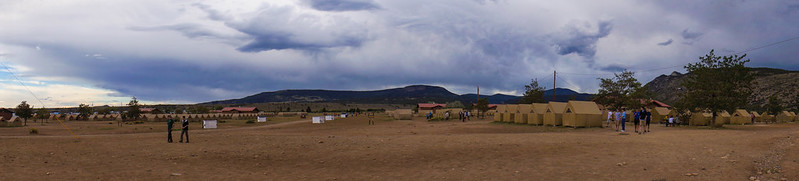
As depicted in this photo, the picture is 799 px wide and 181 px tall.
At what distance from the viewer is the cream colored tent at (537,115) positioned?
41.8m

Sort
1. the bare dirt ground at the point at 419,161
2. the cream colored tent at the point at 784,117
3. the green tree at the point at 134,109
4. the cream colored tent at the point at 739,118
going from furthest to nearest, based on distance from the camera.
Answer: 1. the green tree at the point at 134,109
2. the cream colored tent at the point at 784,117
3. the cream colored tent at the point at 739,118
4. the bare dirt ground at the point at 419,161

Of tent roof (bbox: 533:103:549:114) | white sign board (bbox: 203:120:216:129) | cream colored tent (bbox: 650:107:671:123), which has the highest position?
tent roof (bbox: 533:103:549:114)

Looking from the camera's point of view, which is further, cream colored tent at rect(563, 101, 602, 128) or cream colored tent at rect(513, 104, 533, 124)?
cream colored tent at rect(513, 104, 533, 124)

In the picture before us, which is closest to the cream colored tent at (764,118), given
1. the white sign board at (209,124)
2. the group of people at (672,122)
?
the group of people at (672,122)

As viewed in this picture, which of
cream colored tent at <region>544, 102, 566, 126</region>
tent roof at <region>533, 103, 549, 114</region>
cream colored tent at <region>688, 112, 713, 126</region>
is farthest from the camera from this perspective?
tent roof at <region>533, 103, 549, 114</region>

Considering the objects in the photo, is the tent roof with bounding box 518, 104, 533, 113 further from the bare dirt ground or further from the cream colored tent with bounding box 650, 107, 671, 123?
the bare dirt ground

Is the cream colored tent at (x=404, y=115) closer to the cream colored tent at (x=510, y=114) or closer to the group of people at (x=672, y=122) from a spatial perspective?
the cream colored tent at (x=510, y=114)

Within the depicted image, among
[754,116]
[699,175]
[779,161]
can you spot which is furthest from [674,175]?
[754,116]

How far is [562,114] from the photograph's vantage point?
125ft

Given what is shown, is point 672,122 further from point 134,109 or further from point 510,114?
point 134,109

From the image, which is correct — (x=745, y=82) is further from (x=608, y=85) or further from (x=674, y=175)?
(x=674, y=175)

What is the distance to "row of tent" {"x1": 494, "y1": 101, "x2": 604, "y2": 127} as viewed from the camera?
3559cm

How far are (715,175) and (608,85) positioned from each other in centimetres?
5862

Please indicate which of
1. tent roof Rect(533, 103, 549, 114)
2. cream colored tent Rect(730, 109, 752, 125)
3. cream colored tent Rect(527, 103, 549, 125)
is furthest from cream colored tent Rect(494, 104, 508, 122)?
cream colored tent Rect(730, 109, 752, 125)
